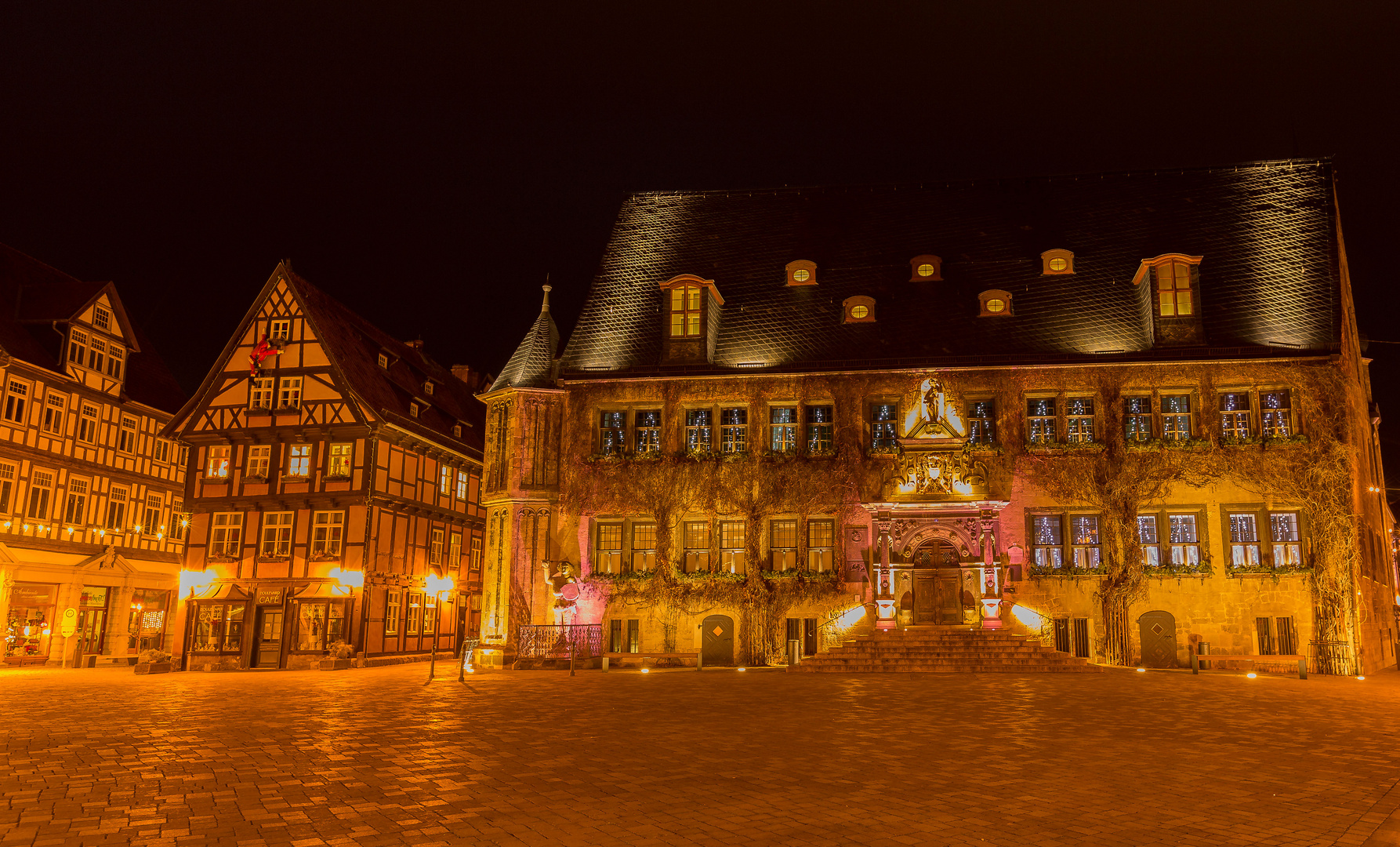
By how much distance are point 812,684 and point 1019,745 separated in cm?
954

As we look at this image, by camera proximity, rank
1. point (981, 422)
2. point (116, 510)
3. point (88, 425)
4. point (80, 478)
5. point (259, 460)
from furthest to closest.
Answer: point (116, 510) < point (88, 425) < point (80, 478) < point (259, 460) < point (981, 422)

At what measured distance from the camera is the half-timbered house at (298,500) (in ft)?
106

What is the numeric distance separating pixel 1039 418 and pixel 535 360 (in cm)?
1542

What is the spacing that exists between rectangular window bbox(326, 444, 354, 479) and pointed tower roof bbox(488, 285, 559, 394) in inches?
231

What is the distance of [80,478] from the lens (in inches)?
1452

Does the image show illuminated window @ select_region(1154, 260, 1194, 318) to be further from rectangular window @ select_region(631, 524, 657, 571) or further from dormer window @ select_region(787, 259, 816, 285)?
rectangular window @ select_region(631, 524, 657, 571)

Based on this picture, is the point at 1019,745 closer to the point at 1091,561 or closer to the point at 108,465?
the point at 1091,561

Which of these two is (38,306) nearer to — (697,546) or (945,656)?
(697,546)

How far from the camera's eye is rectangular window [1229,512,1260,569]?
27.1 metres

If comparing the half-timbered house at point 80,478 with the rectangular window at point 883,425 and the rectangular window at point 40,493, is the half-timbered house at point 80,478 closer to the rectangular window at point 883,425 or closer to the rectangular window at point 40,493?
the rectangular window at point 40,493

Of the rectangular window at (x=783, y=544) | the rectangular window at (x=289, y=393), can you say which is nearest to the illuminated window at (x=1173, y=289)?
the rectangular window at (x=783, y=544)

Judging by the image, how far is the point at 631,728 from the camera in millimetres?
13086

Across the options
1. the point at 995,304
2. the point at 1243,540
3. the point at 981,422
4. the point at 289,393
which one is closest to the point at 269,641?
the point at 289,393

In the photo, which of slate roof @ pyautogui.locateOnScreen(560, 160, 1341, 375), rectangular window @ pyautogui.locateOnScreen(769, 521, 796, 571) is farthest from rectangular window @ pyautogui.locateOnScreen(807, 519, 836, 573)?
A: slate roof @ pyautogui.locateOnScreen(560, 160, 1341, 375)
